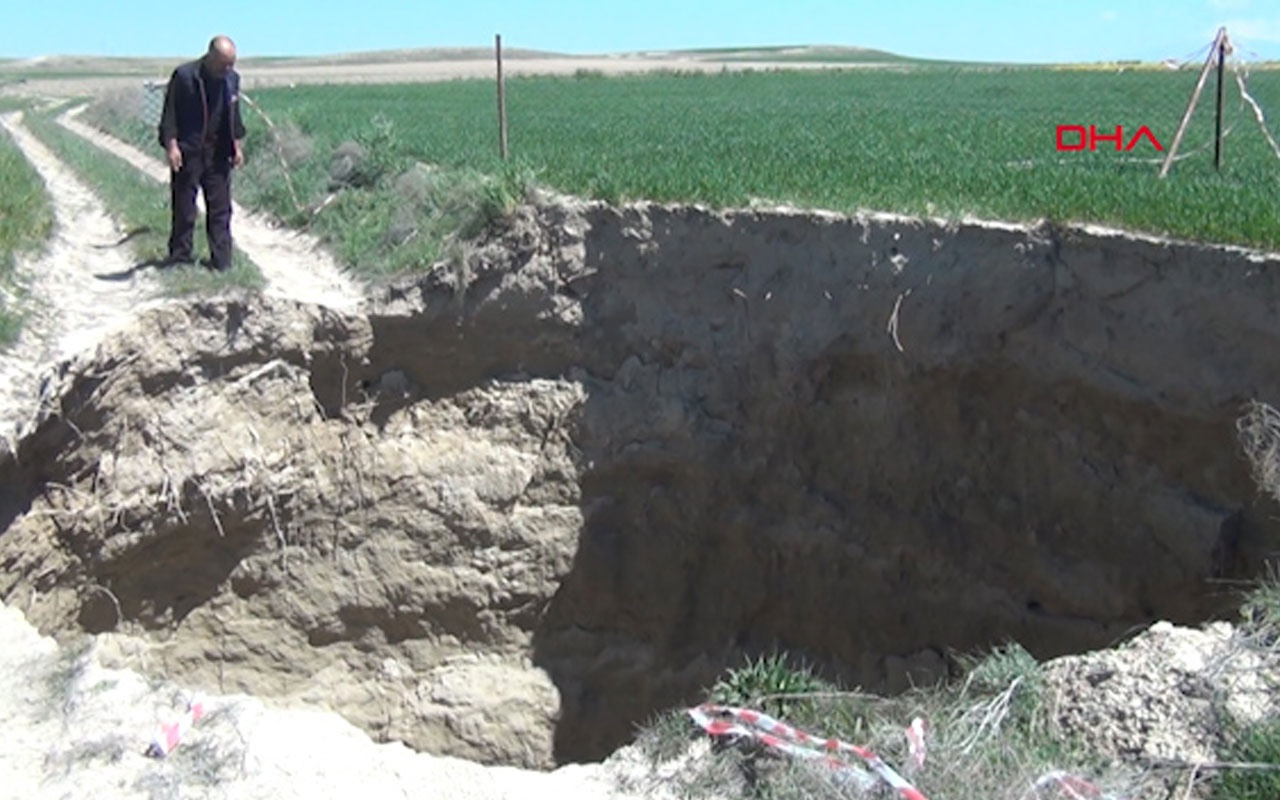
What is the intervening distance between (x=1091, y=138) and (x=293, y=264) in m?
8.31

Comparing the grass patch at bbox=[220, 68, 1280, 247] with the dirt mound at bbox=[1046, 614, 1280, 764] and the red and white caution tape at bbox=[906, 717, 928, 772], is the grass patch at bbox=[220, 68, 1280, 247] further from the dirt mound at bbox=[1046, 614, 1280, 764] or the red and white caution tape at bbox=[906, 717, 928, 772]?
the red and white caution tape at bbox=[906, 717, 928, 772]

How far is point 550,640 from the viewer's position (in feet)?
A: 31.0

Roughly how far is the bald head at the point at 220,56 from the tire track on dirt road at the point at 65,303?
1.45m

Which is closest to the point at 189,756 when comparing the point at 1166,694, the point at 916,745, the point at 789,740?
the point at 789,740

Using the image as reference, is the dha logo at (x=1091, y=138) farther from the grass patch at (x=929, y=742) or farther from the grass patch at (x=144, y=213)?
the grass patch at (x=929, y=742)

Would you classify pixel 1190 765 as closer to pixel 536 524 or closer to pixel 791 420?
pixel 791 420

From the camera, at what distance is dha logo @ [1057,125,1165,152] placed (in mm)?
13430

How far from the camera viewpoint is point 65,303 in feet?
28.2

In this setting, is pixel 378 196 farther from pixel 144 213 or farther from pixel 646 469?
pixel 646 469

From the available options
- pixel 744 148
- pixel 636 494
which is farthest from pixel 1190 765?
pixel 744 148

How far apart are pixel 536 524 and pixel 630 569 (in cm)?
76

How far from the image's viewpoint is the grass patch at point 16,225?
7.95 meters

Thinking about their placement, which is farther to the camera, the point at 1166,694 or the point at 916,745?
the point at 1166,694

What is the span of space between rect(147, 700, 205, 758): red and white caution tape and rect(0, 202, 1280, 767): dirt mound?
2.15 meters
